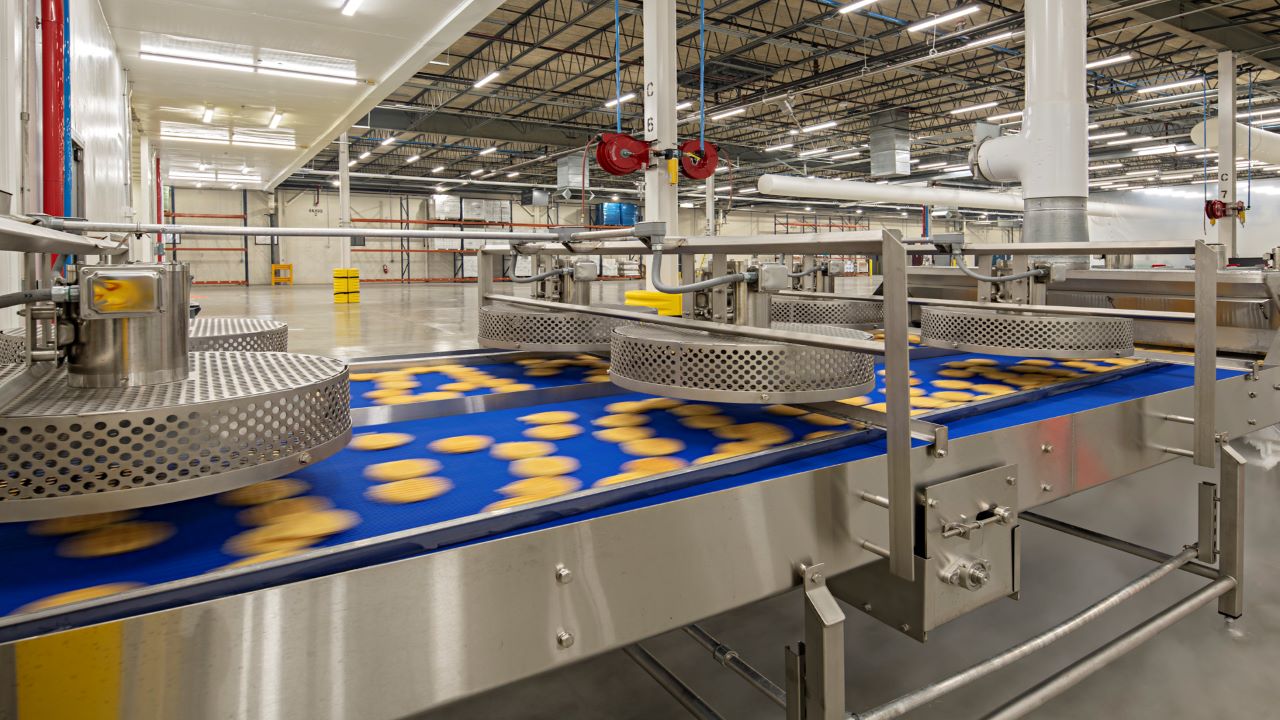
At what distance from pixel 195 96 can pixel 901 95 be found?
33.3 ft

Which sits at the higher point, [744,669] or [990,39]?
[990,39]

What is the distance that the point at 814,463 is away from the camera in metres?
1.01

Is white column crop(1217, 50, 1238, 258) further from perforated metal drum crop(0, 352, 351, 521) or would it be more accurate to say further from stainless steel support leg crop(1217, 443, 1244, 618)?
perforated metal drum crop(0, 352, 351, 521)

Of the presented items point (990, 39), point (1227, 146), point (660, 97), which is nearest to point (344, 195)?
point (660, 97)

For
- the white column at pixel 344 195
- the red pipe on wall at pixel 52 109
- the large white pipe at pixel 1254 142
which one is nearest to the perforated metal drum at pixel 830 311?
the red pipe on wall at pixel 52 109

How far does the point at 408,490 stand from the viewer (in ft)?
2.98

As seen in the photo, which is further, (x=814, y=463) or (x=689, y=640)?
(x=689, y=640)

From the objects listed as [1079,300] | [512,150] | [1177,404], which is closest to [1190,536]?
[1079,300]

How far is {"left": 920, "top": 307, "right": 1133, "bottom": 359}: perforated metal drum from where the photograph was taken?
5.11 feet

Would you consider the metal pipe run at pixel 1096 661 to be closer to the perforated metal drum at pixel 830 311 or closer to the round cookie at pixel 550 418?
the round cookie at pixel 550 418

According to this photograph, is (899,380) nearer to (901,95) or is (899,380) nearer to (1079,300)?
(1079,300)

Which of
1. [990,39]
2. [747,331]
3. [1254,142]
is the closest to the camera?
[747,331]

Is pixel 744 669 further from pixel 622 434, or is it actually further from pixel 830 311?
pixel 830 311

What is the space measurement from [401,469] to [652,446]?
0.36m
